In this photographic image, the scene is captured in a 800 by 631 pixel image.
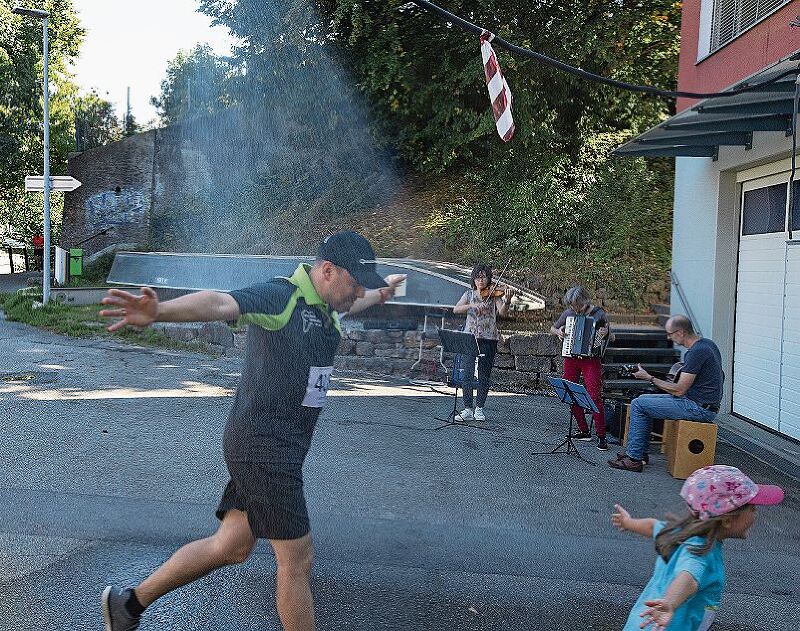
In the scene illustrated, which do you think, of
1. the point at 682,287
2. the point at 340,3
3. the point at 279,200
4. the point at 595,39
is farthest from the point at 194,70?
the point at 682,287

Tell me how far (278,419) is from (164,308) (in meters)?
0.66

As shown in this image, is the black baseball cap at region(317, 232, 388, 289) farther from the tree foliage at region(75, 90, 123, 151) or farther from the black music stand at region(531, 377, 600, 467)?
the tree foliage at region(75, 90, 123, 151)

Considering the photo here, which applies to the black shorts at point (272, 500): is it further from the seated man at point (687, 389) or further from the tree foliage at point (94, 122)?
the tree foliage at point (94, 122)

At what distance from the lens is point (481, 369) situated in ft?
34.2

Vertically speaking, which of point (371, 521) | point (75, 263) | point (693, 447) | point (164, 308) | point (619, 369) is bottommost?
point (371, 521)

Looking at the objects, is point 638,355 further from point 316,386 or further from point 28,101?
point 28,101

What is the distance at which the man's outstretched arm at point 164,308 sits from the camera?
3176 millimetres

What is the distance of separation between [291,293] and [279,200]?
22.4 metres

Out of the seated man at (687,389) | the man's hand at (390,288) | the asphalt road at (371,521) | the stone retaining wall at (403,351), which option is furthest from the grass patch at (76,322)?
the man's hand at (390,288)

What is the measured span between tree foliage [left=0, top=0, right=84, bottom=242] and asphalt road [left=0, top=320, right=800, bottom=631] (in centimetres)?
2733

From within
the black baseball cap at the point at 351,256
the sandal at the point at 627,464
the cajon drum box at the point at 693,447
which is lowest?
the sandal at the point at 627,464

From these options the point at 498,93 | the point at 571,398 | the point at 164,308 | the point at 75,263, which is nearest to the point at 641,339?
the point at 571,398

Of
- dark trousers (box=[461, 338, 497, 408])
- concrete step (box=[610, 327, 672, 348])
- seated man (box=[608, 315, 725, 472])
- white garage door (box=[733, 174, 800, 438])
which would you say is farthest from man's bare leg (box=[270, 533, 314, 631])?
concrete step (box=[610, 327, 672, 348])

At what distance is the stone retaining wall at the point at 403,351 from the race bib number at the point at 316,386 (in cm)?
956
